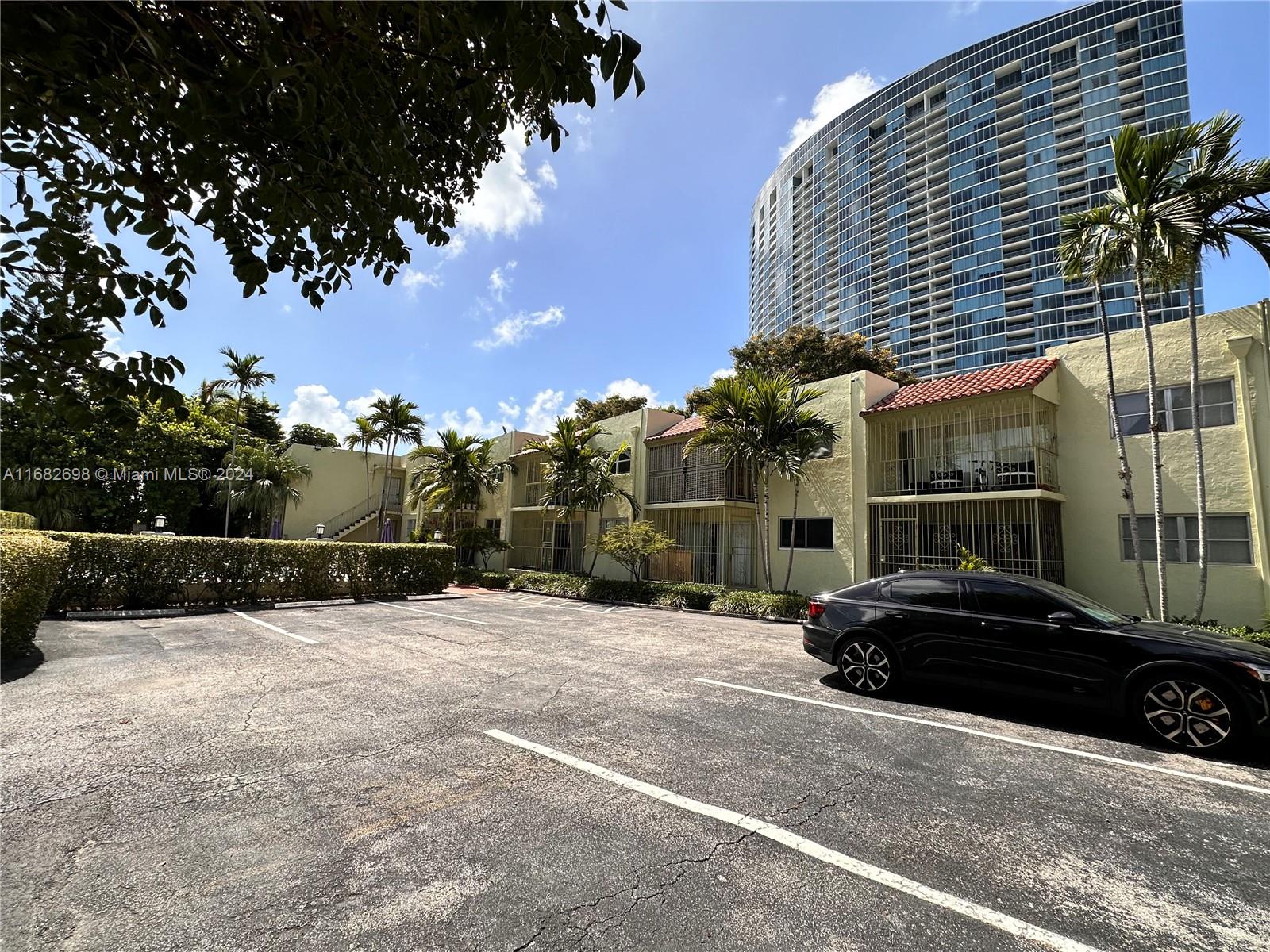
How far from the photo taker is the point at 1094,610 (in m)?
5.76

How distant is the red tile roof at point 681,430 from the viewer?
2039 cm

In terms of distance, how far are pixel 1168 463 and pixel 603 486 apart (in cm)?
1563

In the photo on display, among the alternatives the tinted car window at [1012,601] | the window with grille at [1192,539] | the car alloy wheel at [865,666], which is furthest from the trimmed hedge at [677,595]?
the tinted car window at [1012,601]

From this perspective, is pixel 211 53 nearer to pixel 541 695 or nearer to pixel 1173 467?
pixel 541 695

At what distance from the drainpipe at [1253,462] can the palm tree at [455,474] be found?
2415cm

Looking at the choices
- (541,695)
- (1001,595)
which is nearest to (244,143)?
(541,695)

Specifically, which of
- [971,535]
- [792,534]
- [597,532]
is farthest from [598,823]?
[597,532]

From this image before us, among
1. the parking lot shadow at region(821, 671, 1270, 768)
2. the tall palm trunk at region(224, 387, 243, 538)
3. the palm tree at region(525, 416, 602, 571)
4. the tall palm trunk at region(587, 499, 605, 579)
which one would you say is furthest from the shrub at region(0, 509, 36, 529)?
the parking lot shadow at region(821, 671, 1270, 768)

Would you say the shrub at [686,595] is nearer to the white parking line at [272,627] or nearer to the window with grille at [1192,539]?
the window with grille at [1192,539]

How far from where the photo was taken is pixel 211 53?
8.05 ft

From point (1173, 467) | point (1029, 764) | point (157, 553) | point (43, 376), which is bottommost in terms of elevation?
point (1029, 764)

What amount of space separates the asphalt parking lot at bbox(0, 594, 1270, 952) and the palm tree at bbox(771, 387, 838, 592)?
32.5 ft

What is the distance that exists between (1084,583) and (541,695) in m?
13.3

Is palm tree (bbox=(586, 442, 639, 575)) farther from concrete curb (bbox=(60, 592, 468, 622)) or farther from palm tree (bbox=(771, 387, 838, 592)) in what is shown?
palm tree (bbox=(771, 387, 838, 592))
